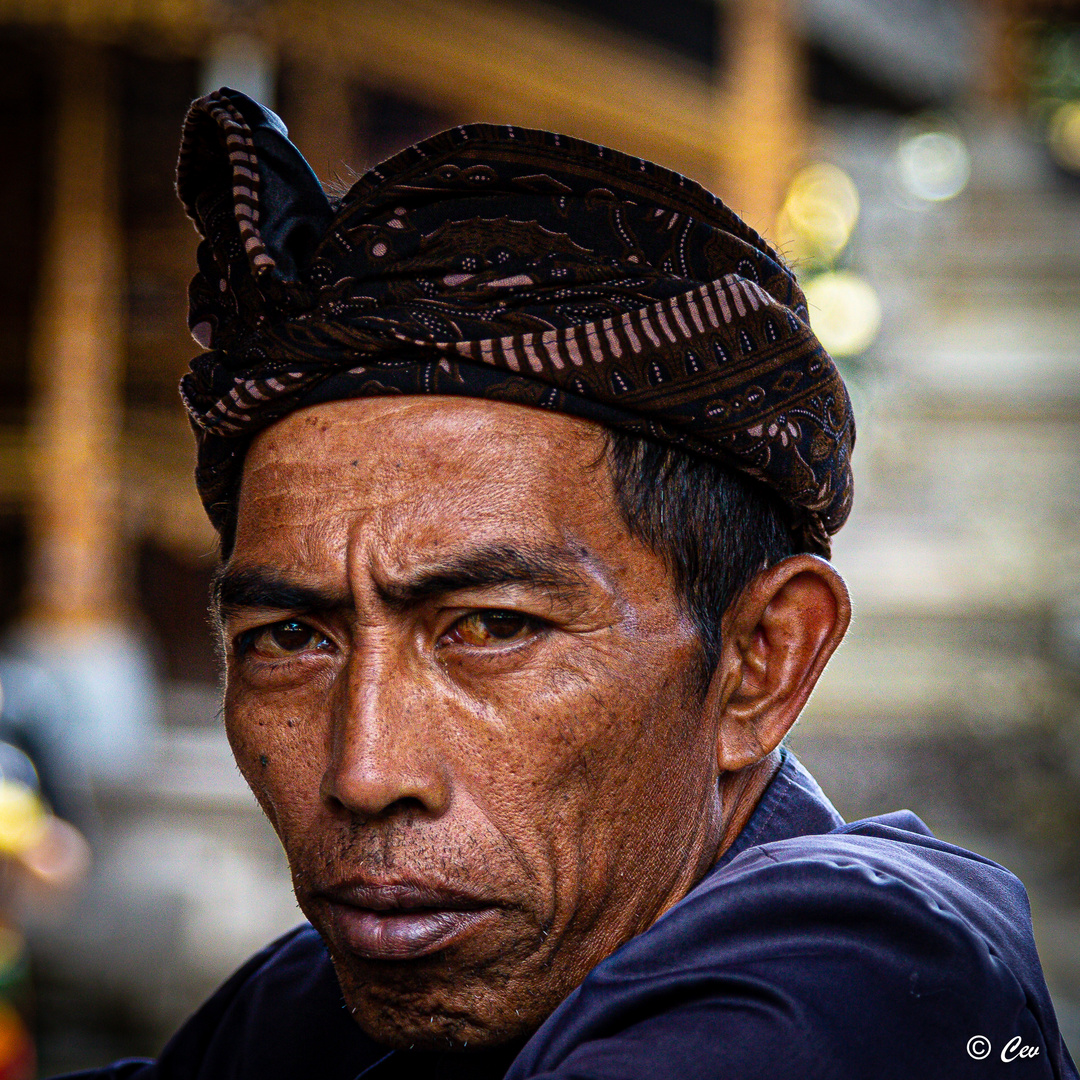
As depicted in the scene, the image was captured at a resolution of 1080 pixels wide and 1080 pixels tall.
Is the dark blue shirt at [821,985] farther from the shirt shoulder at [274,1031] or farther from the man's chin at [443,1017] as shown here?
the shirt shoulder at [274,1031]

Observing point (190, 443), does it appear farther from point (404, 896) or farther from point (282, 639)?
point (404, 896)

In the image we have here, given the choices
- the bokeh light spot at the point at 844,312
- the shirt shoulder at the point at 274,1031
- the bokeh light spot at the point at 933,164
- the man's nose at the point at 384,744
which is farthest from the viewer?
the bokeh light spot at the point at 933,164

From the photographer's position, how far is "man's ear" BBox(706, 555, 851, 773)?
4.98 feet

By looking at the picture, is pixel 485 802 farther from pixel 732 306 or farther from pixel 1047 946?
pixel 1047 946

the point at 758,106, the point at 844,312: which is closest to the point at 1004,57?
the point at 758,106

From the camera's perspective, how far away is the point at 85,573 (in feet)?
28.8

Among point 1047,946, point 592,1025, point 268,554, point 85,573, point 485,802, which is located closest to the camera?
point 592,1025

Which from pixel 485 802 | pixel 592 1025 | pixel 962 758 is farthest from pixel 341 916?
pixel 962 758

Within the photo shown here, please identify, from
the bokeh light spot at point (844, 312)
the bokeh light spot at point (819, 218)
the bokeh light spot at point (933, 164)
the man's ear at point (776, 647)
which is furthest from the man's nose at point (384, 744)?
the bokeh light spot at point (933, 164)

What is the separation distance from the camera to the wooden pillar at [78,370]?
28.6ft

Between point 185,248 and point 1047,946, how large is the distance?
6.72m

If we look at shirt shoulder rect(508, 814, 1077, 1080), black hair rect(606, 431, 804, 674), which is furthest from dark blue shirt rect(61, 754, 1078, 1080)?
black hair rect(606, 431, 804, 674)

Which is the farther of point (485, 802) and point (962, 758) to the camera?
point (962, 758)

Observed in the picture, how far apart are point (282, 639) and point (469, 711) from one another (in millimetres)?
Answer: 256
